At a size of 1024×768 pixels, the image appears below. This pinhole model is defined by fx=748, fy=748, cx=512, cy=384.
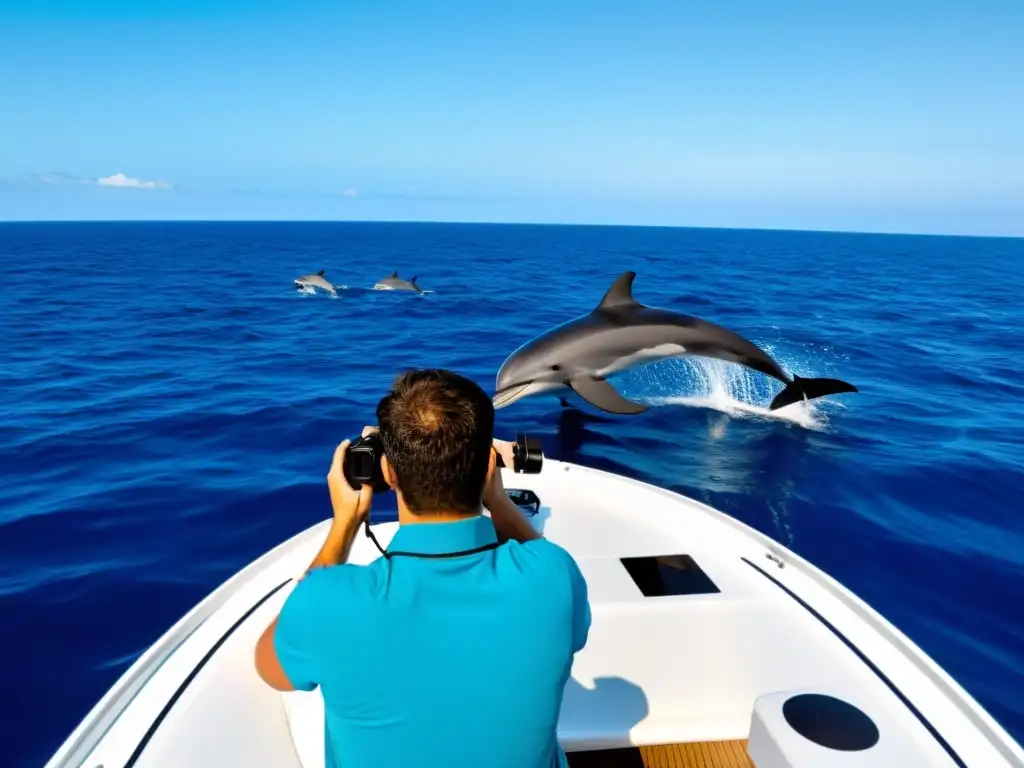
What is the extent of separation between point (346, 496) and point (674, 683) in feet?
8.65

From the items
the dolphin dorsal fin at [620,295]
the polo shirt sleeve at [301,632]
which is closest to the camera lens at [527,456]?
the polo shirt sleeve at [301,632]

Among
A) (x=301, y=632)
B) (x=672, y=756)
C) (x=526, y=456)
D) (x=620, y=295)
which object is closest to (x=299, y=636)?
(x=301, y=632)

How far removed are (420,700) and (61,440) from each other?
11.2 metres

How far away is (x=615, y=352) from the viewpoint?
11969 mm

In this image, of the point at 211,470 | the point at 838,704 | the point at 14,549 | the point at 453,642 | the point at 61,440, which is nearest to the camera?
the point at 453,642

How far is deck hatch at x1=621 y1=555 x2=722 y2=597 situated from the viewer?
4.65 m

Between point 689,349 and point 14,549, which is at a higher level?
point 689,349

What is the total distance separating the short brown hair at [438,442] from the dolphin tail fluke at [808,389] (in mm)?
10813

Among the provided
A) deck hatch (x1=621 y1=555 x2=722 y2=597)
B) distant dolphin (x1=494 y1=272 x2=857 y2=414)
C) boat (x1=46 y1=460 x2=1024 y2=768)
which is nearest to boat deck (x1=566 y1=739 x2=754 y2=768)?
boat (x1=46 y1=460 x2=1024 y2=768)

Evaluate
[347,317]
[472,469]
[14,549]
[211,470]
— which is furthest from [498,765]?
[347,317]

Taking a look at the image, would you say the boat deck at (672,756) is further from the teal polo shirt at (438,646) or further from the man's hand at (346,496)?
the man's hand at (346,496)

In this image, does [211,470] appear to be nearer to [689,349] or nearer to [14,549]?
[14,549]

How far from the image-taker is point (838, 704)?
331 cm

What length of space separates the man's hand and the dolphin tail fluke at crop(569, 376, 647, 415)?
8.59 meters
